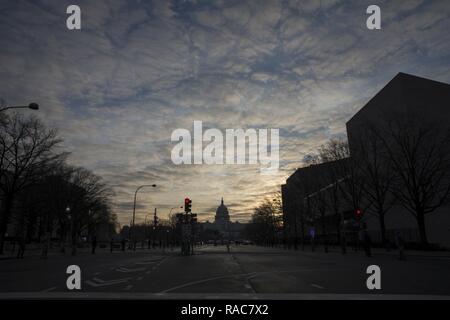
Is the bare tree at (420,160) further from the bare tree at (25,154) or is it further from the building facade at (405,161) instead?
the bare tree at (25,154)

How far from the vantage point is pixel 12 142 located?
108 ft

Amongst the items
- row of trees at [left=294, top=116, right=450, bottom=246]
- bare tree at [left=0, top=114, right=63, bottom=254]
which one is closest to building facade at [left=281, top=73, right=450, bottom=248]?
row of trees at [left=294, top=116, right=450, bottom=246]

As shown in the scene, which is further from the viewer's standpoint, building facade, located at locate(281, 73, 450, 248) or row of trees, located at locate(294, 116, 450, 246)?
row of trees, located at locate(294, 116, 450, 246)

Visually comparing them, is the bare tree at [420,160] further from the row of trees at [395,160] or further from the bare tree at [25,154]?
the bare tree at [25,154]

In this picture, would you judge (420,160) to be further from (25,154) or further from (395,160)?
(25,154)

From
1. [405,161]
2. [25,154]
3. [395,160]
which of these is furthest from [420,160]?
[25,154]

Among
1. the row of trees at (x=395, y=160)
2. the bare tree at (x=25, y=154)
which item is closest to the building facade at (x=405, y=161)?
the row of trees at (x=395, y=160)

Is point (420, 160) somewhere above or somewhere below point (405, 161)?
above

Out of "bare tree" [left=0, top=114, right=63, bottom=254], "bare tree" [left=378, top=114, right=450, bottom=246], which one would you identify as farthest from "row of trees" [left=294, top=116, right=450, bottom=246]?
"bare tree" [left=0, top=114, right=63, bottom=254]

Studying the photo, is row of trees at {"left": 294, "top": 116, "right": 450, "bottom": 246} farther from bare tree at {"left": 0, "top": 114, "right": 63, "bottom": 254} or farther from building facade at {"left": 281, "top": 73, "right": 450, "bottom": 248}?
bare tree at {"left": 0, "top": 114, "right": 63, "bottom": 254}

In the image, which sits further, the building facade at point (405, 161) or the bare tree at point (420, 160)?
the building facade at point (405, 161)
